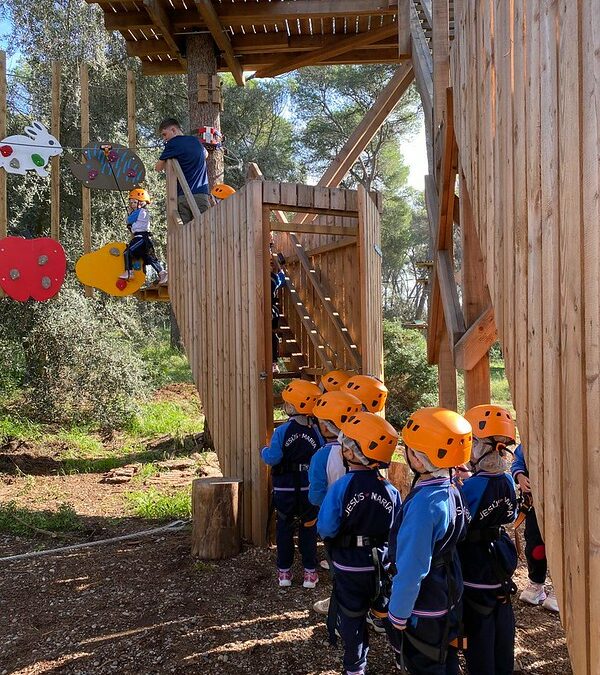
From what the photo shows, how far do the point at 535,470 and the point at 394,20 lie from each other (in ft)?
30.3

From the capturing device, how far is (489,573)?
3.50 m

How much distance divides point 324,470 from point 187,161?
5.13 meters

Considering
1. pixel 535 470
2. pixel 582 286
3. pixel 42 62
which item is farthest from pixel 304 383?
pixel 42 62

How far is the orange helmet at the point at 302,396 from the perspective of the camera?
5.33 meters

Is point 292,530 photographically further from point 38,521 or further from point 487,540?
point 38,521

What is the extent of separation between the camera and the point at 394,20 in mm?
9750

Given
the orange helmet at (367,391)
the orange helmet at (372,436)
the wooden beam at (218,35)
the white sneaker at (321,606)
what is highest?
the wooden beam at (218,35)

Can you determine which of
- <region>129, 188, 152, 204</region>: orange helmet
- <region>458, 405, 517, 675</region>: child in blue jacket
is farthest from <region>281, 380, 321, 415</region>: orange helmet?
<region>129, 188, 152, 204</region>: orange helmet

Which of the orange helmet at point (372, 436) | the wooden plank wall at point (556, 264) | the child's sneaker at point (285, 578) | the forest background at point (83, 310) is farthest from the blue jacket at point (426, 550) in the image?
the forest background at point (83, 310)

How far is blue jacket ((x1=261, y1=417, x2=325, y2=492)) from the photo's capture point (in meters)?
5.32

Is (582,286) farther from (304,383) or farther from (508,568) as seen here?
(304,383)

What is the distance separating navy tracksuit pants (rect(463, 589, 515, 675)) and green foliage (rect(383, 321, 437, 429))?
9644mm

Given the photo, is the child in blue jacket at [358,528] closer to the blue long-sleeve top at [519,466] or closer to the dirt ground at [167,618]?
the dirt ground at [167,618]

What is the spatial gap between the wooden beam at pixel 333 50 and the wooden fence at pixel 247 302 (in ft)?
12.5
